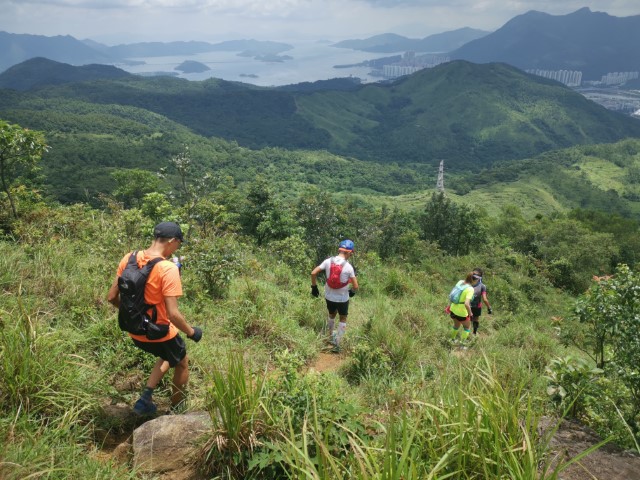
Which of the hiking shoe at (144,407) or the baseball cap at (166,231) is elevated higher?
the baseball cap at (166,231)

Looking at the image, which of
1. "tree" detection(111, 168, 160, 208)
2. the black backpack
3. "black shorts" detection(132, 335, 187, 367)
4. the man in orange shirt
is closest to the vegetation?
the man in orange shirt

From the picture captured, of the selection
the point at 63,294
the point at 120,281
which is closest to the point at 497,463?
Answer: the point at 120,281

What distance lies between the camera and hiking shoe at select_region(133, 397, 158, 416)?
122 inches

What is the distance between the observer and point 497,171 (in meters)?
126

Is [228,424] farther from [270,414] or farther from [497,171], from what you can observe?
[497,171]

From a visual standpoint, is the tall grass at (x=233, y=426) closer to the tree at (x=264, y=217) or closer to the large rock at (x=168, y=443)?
the large rock at (x=168, y=443)

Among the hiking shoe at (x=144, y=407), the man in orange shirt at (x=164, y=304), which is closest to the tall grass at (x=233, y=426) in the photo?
the man in orange shirt at (x=164, y=304)

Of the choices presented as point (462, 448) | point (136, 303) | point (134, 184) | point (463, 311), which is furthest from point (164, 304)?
point (134, 184)

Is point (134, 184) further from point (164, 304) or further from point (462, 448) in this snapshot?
point (462, 448)

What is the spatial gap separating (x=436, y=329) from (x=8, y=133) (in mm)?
9336

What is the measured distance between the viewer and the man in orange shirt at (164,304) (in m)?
2.95

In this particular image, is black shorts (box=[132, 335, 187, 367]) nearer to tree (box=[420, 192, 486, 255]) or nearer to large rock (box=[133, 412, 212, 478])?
large rock (box=[133, 412, 212, 478])

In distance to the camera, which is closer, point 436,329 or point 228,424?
point 228,424

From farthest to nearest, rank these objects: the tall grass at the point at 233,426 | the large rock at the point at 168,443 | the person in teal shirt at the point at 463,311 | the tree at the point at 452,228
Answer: the tree at the point at 452,228 → the person in teal shirt at the point at 463,311 → the large rock at the point at 168,443 → the tall grass at the point at 233,426
